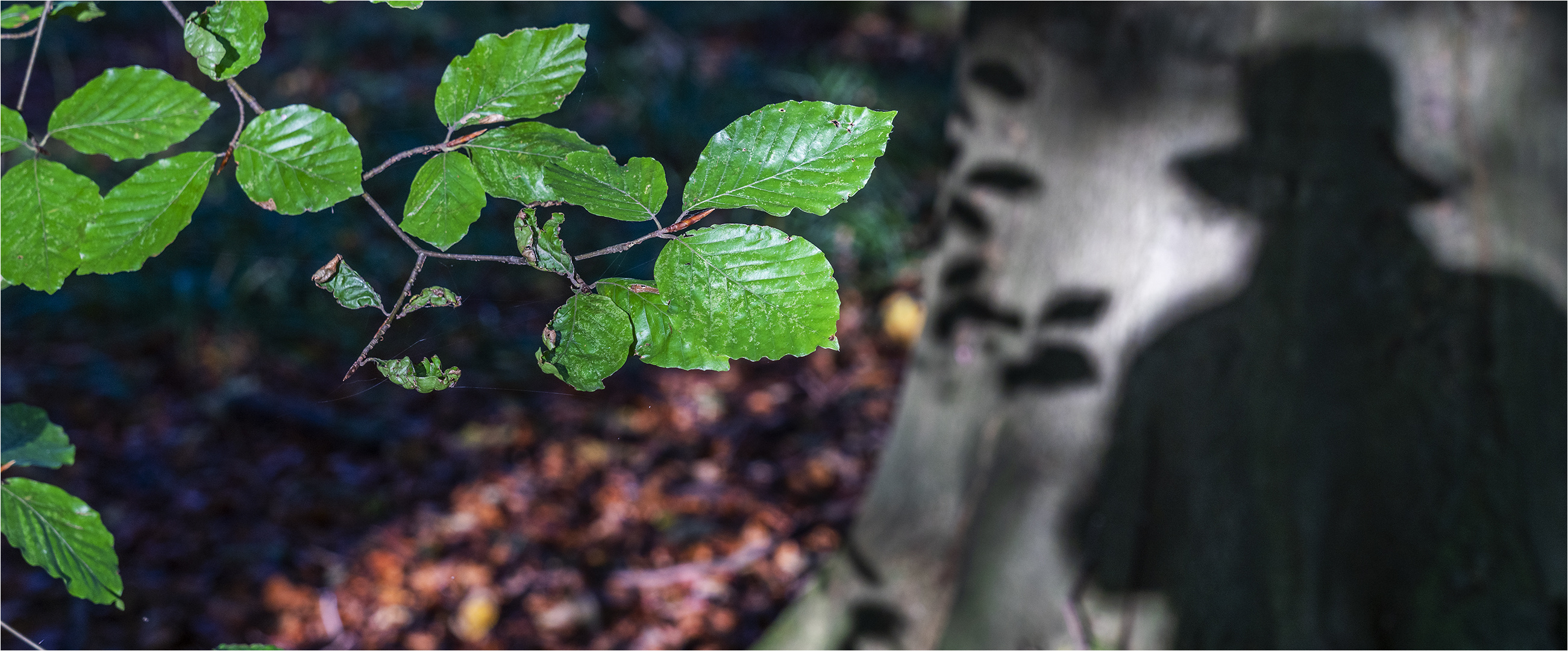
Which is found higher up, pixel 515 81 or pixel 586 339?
pixel 515 81

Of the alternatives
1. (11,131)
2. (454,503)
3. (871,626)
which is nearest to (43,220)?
(11,131)

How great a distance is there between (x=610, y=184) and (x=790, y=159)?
11 cm

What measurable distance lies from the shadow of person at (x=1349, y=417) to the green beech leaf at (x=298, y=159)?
137 centimetres

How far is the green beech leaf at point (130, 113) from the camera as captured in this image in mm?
549

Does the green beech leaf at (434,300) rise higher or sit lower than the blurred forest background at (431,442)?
higher

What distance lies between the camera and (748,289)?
A: 1.65 feet

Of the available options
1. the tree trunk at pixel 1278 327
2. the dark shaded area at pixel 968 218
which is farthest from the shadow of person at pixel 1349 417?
the dark shaded area at pixel 968 218

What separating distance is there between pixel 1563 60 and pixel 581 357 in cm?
171

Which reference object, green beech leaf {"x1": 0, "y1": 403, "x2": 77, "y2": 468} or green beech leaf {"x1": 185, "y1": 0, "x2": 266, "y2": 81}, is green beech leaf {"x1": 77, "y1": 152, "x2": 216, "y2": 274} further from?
green beech leaf {"x1": 0, "y1": 403, "x2": 77, "y2": 468}

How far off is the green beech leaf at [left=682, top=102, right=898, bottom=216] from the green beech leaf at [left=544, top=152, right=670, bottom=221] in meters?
0.02

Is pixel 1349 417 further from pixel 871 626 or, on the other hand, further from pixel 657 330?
pixel 657 330

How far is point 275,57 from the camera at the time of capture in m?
5.77

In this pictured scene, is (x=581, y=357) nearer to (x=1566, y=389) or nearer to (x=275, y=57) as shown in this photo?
(x=1566, y=389)

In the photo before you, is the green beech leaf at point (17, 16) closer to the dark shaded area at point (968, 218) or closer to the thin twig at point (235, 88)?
the thin twig at point (235, 88)
